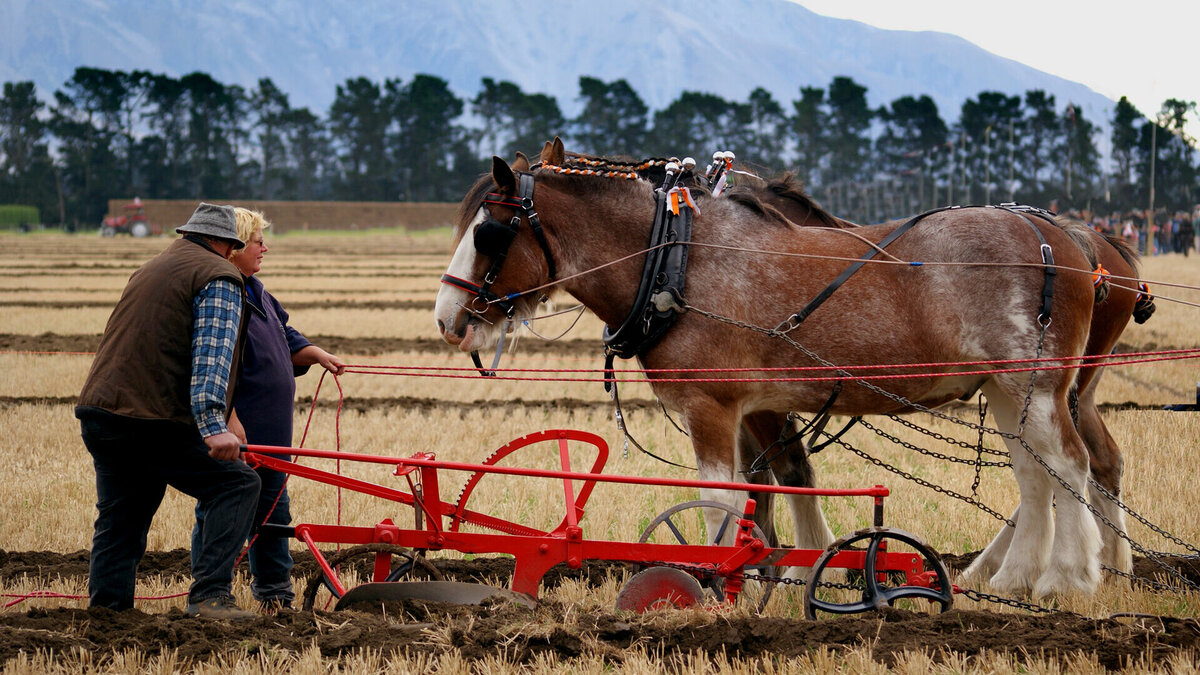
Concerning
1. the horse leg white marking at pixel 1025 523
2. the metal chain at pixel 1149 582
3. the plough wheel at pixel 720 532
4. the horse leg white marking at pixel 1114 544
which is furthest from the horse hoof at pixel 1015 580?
the plough wheel at pixel 720 532

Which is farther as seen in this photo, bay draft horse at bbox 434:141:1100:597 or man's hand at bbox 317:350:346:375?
man's hand at bbox 317:350:346:375

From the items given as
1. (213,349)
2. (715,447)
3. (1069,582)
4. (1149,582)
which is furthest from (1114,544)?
(213,349)

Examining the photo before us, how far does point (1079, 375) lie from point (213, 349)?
4.41 metres

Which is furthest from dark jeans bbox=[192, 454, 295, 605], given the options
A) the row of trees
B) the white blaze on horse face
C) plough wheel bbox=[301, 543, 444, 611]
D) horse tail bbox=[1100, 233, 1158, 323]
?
the row of trees

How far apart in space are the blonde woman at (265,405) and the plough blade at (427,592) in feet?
2.24

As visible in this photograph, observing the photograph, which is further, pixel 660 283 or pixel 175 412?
pixel 660 283

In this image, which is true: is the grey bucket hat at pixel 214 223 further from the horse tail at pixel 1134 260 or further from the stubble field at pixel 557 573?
the horse tail at pixel 1134 260

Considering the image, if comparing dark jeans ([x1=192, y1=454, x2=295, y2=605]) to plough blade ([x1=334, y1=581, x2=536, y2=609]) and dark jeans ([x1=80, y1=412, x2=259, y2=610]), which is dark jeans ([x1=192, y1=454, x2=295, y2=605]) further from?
plough blade ([x1=334, y1=581, x2=536, y2=609])

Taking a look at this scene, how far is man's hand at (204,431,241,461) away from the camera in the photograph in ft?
14.7

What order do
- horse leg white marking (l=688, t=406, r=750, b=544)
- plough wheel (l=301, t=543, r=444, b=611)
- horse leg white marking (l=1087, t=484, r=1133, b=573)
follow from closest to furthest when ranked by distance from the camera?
plough wheel (l=301, t=543, r=444, b=611), horse leg white marking (l=688, t=406, r=750, b=544), horse leg white marking (l=1087, t=484, r=1133, b=573)

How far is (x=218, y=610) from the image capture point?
187 inches

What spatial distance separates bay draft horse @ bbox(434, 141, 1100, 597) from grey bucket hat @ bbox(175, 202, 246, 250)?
1.02 m

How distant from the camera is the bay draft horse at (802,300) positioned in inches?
206

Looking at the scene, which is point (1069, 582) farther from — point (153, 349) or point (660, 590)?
point (153, 349)
